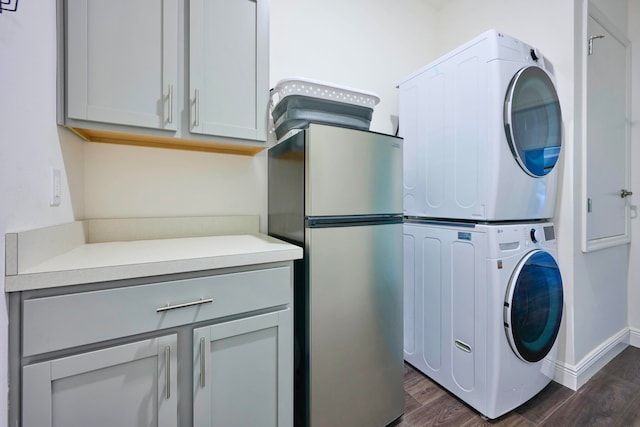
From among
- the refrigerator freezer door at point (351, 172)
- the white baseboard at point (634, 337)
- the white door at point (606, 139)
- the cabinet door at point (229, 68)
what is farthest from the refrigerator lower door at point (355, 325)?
the white baseboard at point (634, 337)

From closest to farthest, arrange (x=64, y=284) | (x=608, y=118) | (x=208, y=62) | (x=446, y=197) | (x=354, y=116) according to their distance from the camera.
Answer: (x=64, y=284)
(x=208, y=62)
(x=354, y=116)
(x=446, y=197)
(x=608, y=118)

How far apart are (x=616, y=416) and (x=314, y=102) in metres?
2.31

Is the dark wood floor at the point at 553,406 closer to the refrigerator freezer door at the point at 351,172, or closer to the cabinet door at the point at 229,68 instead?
the refrigerator freezer door at the point at 351,172

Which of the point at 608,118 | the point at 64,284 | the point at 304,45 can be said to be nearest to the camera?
the point at 64,284

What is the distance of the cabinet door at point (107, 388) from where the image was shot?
76 centimetres

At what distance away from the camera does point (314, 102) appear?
1.42 m

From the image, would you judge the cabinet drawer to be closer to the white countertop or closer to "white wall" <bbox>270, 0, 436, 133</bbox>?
the white countertop

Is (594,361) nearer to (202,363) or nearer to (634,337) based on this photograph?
(634,337)

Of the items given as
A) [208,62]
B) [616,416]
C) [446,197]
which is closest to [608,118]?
[446,197]

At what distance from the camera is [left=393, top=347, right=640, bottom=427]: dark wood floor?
1.47 meters

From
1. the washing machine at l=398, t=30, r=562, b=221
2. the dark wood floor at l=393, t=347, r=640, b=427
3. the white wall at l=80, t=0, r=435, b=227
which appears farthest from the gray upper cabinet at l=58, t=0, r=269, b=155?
the dark wood floor at l=393, t=347, r=640, b=427

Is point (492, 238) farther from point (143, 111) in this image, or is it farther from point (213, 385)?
point (143, 111)

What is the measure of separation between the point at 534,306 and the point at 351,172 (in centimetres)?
128

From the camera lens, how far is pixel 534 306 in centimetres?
154
